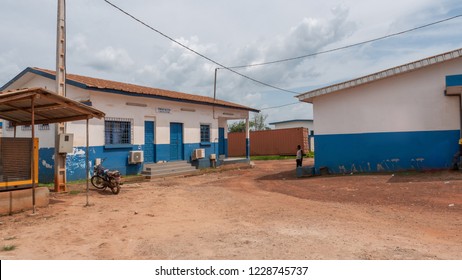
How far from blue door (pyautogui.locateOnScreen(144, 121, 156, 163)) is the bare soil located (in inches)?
208

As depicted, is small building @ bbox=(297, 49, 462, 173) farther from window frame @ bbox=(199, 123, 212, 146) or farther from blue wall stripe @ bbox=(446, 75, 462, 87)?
window frame @ bbox=(199, 123, 212, 146)

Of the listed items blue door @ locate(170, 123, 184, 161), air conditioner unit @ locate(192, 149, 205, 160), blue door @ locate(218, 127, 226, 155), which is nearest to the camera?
blue door @ locate(170, 123, 184, 161)

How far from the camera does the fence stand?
2967 cm

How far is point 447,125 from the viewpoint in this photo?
1284 cm

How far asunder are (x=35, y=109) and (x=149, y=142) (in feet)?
24.9

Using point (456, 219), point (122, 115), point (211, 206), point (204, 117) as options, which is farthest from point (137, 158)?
point (456, 219)

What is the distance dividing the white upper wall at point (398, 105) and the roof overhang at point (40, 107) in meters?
9.86

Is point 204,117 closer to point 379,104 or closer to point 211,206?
point 379,104

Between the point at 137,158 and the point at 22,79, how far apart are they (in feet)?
20.2

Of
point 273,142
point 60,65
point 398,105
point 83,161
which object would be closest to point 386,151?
point 398,105

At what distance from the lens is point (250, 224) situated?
6352 millimetres

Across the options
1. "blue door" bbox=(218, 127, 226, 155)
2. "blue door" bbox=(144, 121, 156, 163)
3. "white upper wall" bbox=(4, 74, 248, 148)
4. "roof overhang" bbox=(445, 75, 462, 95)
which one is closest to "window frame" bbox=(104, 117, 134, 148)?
"white upper wall" bbox=(4, 74, 248, 148)

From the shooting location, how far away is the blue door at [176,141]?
1738cm
